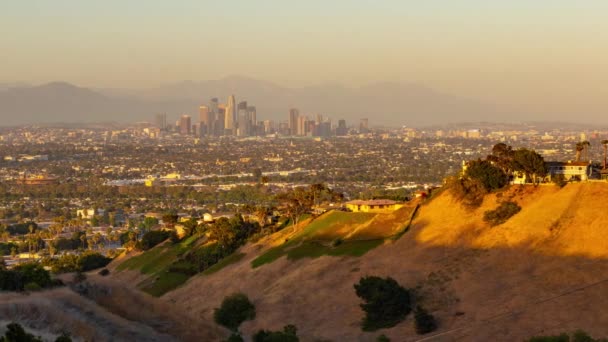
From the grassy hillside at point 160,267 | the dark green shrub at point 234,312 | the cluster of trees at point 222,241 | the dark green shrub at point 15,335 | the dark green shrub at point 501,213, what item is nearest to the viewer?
the dark green shrub at point 15,335

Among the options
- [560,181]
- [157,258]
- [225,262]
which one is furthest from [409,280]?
[157,258]

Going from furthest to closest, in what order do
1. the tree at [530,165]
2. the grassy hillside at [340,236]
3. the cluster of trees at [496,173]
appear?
the grassy hillside at [340,236] → the tree at [530,165] → the cluster of trees at [496,173]

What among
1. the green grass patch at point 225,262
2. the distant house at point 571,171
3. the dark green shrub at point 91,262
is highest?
the distant house at point 571,171

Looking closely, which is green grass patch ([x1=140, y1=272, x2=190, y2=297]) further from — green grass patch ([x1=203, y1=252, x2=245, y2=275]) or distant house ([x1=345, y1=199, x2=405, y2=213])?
distant house ([x1=345, y1=199, x2=405, y2=213])

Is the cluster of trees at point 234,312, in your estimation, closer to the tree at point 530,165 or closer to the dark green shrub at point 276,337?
the dark green shrub at point 276,337

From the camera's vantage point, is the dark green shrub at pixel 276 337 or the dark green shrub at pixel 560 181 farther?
the dark green shrub at pixel 560 181

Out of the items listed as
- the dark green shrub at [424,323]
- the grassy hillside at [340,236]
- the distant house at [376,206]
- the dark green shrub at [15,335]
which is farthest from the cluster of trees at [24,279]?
the distant house at [376,206]

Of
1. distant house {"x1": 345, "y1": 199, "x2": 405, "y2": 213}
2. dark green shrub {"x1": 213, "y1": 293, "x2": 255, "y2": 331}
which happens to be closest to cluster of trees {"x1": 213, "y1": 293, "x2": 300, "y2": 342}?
dark green shrub {"x1": 213, "y1": 293, "x2": 255, "y2": 331}

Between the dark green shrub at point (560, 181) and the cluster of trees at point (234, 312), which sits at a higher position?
the dark green shrub at point (560, 181)
